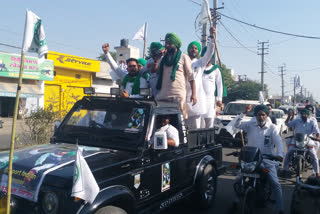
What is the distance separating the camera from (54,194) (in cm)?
256

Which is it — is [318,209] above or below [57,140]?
below

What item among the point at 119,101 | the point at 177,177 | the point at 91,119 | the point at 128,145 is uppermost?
the point at 119,101

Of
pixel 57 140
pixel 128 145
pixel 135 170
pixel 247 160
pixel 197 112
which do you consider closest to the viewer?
pixel 135 170

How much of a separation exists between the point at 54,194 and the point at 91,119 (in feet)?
5.17

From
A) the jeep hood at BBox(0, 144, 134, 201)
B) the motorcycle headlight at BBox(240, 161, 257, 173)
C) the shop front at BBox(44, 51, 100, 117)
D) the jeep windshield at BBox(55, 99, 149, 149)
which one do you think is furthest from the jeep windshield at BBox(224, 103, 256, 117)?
the shop front at BBox(44, 51, 100, 117)

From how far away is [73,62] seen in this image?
2703cm

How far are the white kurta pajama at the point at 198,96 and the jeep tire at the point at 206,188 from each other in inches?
40.8

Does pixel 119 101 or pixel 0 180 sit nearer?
pixel 0 180

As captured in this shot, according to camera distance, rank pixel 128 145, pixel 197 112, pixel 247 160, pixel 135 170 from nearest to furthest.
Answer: pixel 135 170, pixel 128 145, pixel 247 160, pixel 197 112

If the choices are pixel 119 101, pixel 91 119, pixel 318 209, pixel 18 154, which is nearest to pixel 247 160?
pixel 318 209

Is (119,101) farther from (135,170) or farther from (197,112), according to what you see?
(197,112)

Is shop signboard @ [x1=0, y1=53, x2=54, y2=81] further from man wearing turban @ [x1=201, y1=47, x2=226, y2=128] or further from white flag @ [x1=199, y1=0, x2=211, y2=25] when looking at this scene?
man wearing turban @ [x1=201, y1=47, x2=226, y2=128]

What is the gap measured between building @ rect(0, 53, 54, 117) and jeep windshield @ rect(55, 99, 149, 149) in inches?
752

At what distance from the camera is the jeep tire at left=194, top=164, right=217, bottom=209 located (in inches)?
185
